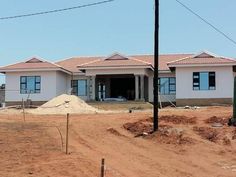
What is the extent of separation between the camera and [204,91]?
4550 cm

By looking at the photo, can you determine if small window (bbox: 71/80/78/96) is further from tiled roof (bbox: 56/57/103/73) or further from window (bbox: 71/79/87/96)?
tiled roof (bbox: 56/57/103/73)

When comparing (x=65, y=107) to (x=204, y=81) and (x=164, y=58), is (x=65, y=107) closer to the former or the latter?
(x=204, y=81)

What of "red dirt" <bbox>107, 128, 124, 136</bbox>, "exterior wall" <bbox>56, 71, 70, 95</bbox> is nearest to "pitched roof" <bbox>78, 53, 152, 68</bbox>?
"exterior wall" <bbox>56, 71, 70, 95</bbox>

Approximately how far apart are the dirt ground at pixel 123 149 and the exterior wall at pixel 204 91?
17440 mm

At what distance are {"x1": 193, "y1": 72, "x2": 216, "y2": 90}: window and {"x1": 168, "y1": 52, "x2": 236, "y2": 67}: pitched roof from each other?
107 centimetres

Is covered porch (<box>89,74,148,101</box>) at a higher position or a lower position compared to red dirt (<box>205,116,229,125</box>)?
higher

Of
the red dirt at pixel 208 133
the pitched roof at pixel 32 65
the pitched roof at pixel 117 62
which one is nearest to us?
the red dirt at pixel 208 133

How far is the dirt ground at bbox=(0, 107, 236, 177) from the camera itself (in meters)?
15.9

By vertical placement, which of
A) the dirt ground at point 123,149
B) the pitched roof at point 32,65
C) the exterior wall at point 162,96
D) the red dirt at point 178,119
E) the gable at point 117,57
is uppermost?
the gable at point 117,57

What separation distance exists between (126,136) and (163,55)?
115 ft

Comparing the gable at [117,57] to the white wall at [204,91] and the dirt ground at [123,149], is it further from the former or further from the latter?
the dirt ground at [123,149]

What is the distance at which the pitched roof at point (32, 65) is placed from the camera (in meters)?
48.3

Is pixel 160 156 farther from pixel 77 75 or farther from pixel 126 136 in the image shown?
pixel 77 75

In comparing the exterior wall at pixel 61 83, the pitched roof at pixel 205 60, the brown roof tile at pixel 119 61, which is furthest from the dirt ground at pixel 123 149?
the exterior wall at pixel 61 83
